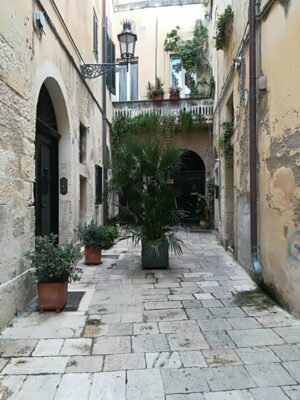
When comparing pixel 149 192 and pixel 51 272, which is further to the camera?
pixel 149 192

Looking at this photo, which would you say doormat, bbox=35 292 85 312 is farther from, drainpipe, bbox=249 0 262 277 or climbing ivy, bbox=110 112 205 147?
climbing ivy, bbox=110 112 205 147

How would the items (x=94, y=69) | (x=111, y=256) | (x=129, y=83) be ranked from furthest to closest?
(x=129, y=83) < (x=111, y=256) < (x=94, y=69)

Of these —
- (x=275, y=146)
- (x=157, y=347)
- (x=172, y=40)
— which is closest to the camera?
(x=157, y=347)

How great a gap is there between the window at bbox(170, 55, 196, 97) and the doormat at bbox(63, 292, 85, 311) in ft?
33.8

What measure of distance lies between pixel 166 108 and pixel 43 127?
772 cm

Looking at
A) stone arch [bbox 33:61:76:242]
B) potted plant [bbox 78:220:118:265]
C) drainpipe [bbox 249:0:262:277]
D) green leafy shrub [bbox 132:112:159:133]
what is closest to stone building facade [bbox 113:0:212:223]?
green leafy shrub [bbox 132:112:159:133]

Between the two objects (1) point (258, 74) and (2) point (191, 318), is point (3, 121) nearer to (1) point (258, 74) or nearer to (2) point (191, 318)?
(2) point (191, 318)

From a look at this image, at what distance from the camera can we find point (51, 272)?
379 cm

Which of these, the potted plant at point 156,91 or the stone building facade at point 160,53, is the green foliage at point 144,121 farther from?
the stone building facade at point 160,53

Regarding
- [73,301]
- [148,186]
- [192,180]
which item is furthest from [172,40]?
[73,301]

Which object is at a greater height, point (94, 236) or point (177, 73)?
point (177, 73)

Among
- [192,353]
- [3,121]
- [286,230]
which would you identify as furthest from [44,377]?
[286,230]

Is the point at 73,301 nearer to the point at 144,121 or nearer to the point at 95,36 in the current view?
the point at 95,36

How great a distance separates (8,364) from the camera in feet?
8.79
